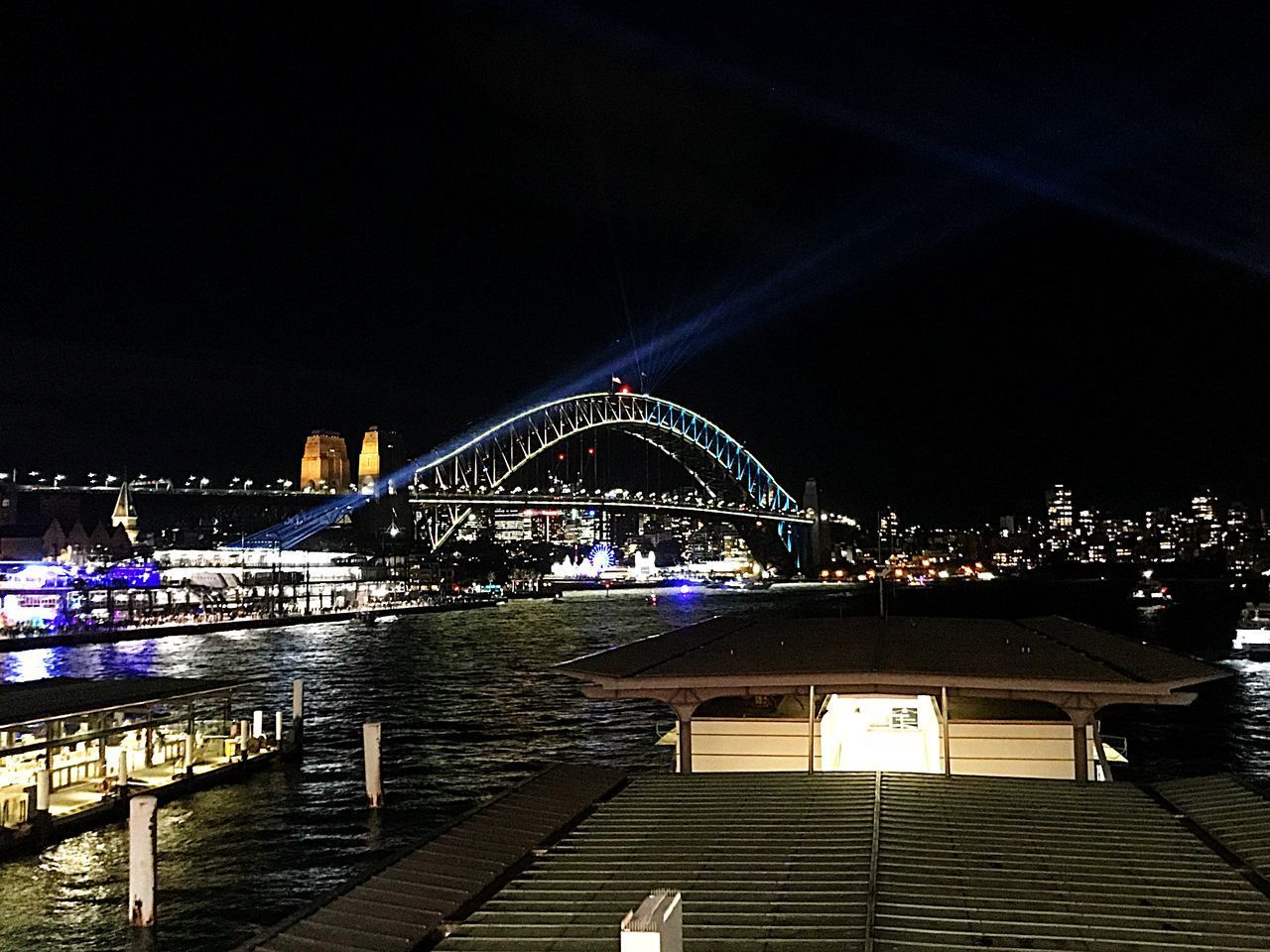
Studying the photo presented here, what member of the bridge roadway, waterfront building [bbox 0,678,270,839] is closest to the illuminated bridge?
the bridge roadway

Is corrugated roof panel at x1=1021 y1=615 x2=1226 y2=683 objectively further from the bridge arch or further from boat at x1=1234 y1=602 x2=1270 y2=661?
the bridge arch

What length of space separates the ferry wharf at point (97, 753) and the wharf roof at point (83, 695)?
0.02 metres

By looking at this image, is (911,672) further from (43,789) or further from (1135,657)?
(43,789)

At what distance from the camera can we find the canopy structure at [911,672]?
42.5ft

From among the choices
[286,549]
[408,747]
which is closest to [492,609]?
[286,549]

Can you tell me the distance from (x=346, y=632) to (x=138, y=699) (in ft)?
197

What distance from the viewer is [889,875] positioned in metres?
7.60

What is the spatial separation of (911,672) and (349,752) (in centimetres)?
1951

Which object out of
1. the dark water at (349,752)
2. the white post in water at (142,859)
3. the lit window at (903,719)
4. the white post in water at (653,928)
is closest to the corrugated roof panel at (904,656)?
the lit window at (903,719)

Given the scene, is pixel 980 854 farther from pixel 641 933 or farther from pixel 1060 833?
pixel 641 933

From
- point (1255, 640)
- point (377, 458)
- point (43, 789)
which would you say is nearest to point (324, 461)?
point (377, 458)

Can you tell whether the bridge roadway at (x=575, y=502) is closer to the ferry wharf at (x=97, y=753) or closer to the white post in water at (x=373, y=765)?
the ferry wharf at (x=97, y=753)

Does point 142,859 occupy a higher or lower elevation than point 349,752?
higher

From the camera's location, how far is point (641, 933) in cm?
450
